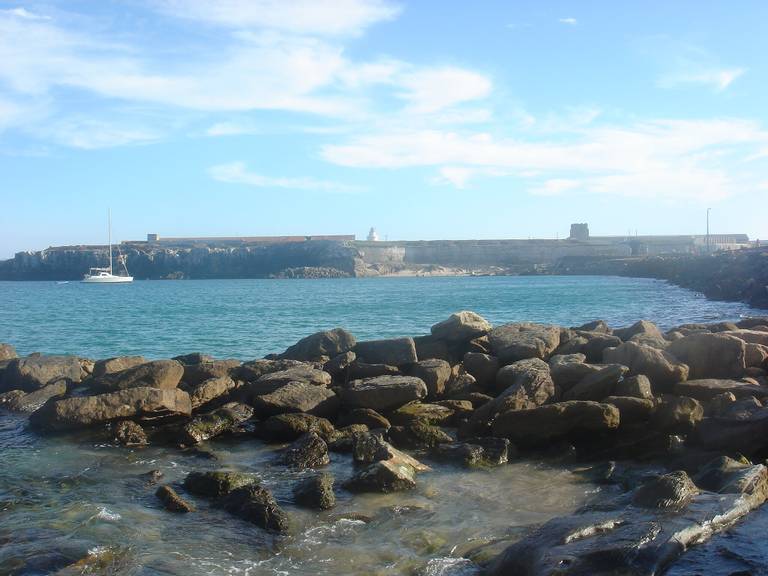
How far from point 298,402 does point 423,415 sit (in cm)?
174

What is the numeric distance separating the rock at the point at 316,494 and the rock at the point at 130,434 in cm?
307

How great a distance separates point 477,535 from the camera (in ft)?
20.9

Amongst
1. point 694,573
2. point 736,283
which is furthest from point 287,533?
point 736,283

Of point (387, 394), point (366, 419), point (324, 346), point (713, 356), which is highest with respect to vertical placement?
point (713, 356)

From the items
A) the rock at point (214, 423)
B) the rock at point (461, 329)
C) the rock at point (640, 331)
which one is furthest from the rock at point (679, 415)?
the rock at point (214, 423)

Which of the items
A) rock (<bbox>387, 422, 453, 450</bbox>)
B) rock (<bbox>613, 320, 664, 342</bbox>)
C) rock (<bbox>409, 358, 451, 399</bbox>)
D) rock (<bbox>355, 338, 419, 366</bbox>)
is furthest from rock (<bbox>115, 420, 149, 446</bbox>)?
rock (<bbox>613, 320, 664, 342</bbox>)

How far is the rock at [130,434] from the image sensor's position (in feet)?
31.2

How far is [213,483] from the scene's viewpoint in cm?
745

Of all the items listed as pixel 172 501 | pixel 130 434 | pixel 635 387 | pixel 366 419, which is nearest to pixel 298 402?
pixel 366 419

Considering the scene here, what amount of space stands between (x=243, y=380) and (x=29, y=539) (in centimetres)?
610

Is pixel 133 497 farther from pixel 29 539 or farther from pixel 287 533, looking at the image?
pixel 287 533

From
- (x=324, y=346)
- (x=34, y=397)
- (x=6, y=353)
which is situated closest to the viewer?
(x=34, y=397)

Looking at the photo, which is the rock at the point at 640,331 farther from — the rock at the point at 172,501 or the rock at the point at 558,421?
the rock at the point at 172,501

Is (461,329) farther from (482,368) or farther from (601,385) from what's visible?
(601,385)
